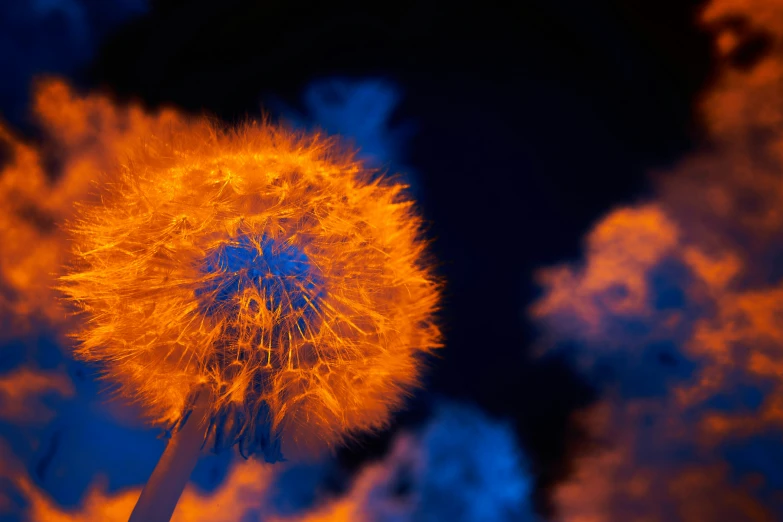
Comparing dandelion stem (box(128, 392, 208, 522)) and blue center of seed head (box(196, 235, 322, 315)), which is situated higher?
blue center of seed head (box(196, 235, 322, 315))

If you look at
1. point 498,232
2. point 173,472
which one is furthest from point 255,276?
point 498,232

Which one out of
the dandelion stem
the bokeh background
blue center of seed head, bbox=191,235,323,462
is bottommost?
the dandelion stem

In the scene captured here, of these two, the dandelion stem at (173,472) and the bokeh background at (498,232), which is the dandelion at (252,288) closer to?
the dandelion stem at (173,472)

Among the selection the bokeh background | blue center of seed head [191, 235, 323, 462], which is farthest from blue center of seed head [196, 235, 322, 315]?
the bokeh background

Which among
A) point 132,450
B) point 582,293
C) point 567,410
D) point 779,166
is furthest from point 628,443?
point 132,450

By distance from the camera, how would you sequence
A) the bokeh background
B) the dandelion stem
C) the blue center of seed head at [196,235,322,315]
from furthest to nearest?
the bokeh background → the blue center of seed head at [196,235,322,315] → the dandelion stem

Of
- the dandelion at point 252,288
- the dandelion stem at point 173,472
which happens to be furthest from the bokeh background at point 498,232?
the dandelion stem at point 173,472

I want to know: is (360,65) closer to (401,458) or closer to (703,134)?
(703,134)

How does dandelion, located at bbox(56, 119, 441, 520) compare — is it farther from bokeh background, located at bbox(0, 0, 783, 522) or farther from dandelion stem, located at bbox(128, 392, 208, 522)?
bokeh background, located at bbox(0, 0, 783, 522)
